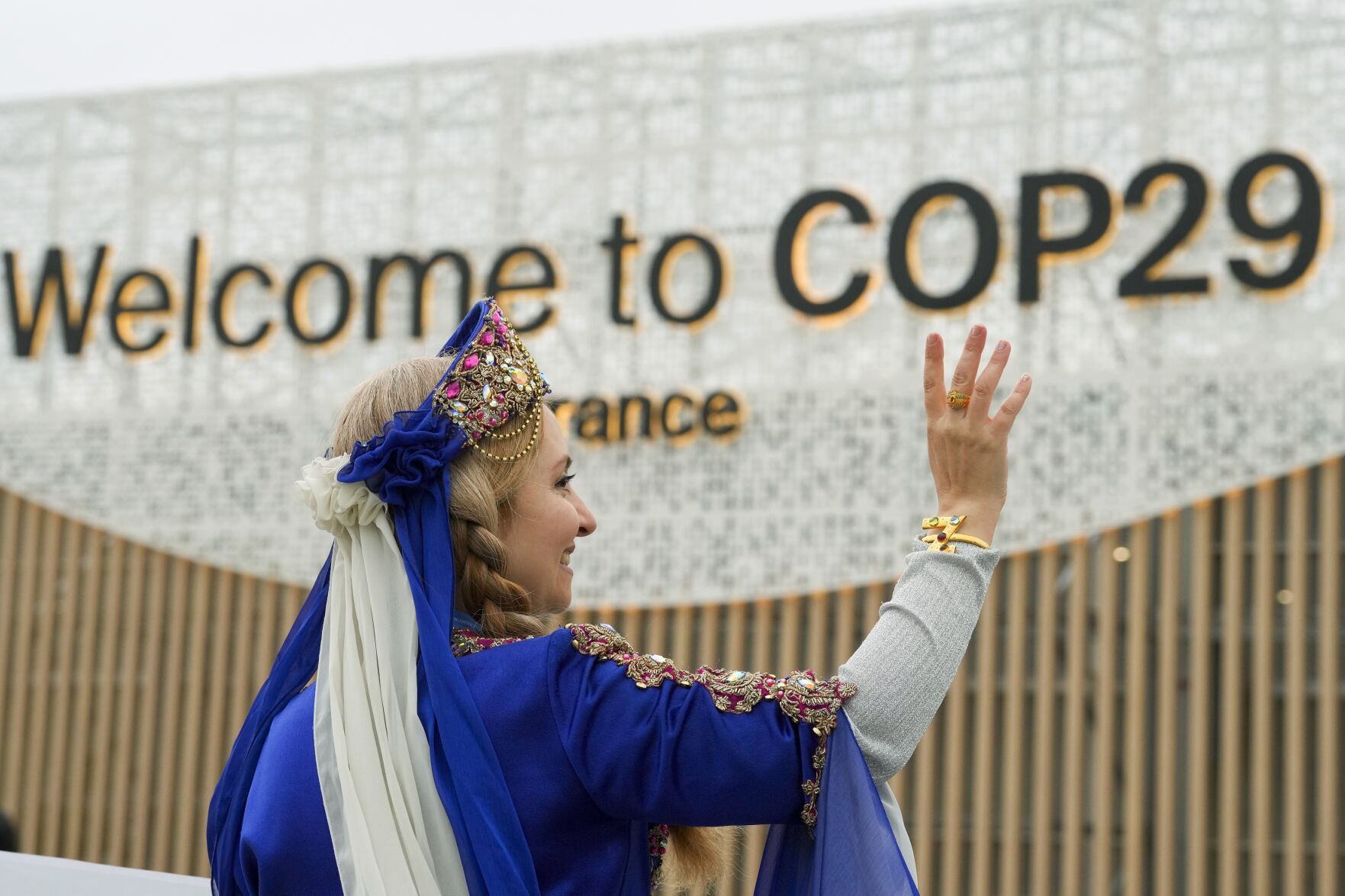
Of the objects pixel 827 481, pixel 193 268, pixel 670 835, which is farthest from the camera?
pixel 193 268

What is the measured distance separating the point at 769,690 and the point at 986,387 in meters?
0.28

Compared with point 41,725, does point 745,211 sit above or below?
above

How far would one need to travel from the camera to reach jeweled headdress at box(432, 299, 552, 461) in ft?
4.00

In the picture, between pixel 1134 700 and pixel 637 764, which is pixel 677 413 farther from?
pixel 637 764

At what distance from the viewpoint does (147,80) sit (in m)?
5.57

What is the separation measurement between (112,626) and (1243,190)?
4.05m

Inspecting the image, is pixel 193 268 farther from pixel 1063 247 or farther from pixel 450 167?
pixel 1063 247

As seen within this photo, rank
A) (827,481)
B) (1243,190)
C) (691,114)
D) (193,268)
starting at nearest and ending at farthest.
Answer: (1243,190)
(827,481)
(691,114)
(193,268)

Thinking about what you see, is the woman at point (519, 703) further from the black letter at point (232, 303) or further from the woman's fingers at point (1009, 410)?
the black letter at point (232, 303)

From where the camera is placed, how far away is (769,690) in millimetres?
1081

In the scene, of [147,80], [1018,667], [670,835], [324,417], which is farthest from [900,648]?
[147,80]

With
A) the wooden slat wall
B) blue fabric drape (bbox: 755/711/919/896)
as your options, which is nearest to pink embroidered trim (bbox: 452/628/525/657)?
blue fabric drape (bbox: 755/711/919/896)

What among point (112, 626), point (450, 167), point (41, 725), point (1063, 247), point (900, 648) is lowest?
point (41, 725)

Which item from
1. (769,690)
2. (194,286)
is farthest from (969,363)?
(194,286)
